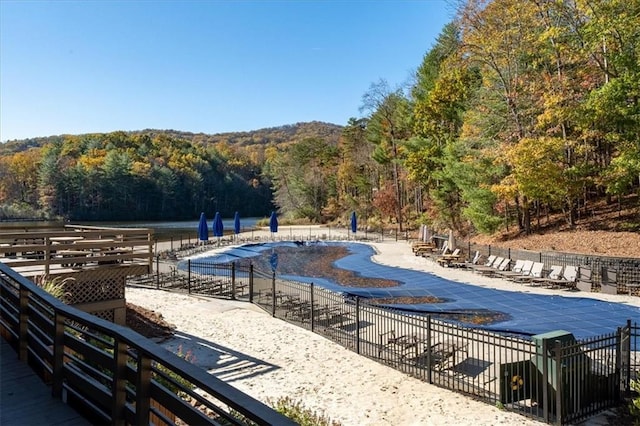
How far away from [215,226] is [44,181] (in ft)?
238

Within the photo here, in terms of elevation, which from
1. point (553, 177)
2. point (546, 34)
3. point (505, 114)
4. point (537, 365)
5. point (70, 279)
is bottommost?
point (537, 365)

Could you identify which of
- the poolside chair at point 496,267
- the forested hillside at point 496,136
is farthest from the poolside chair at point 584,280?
the forested hillside at point 496,136

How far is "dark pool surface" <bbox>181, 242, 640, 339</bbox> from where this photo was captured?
11.0 meters

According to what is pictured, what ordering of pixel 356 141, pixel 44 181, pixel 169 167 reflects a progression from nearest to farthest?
pixel 356 141 < pixel 44 181 < pixel 169 167

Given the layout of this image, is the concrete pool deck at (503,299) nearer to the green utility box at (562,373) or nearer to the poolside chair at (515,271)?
the poolside chair at (515,271)

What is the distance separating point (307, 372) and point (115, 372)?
621 centimetres

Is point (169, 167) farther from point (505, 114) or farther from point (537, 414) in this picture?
point (537, 414)

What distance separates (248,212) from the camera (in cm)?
11244

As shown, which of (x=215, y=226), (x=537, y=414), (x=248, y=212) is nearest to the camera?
(x=537, y=414)

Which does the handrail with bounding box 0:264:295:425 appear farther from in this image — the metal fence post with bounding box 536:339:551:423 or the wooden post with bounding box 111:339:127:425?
the metal fence post with bounding box 536:339:551:423

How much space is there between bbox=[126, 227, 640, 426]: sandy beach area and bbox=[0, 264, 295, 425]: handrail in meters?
3.95

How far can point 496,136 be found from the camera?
2572 cm

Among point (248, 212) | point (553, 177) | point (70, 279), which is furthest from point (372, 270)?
point (248, 212)

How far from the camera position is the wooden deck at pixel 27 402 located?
3275 mm
